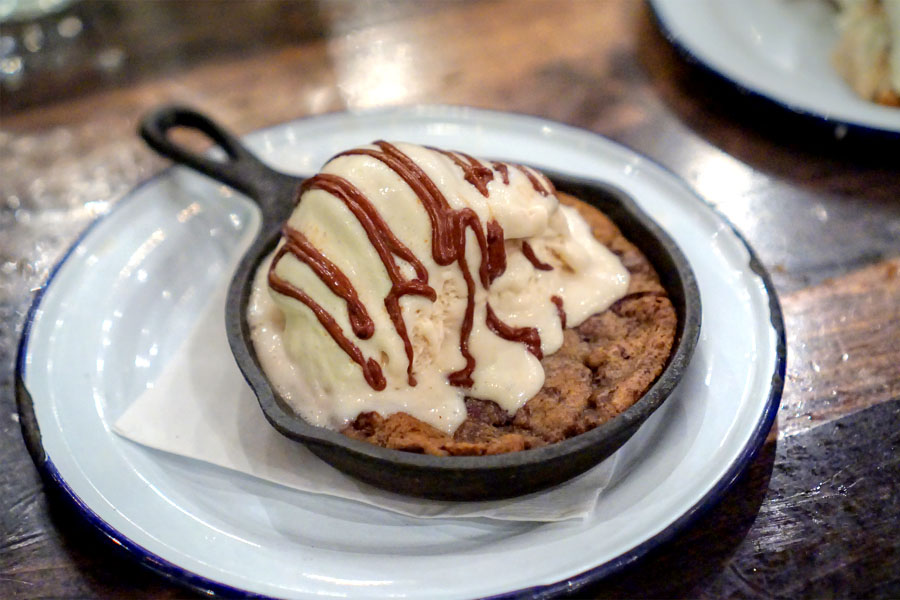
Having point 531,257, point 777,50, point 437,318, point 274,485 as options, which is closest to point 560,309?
point 531,257

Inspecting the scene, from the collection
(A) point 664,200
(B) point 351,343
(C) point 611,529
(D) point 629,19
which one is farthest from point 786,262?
(D) point 629,19

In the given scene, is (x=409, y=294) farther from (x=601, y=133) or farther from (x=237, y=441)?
(x=601, y=133)

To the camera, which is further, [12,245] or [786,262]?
[12,245]

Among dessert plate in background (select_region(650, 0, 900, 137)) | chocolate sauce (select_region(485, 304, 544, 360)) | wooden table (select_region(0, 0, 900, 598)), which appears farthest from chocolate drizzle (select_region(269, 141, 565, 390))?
dessert plate in background (select_region(650, 0, 900, 137))

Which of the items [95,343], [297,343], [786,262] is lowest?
[786,262]

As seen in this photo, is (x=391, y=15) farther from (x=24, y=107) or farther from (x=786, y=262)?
(x=786, y=262)

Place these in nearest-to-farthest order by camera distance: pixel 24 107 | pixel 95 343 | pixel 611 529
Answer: pixel 611 529 → pixel 95 343 → pixel 24 107

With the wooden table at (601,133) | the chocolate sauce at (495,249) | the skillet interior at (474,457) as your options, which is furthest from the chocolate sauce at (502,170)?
the wooden table at (601,133)
